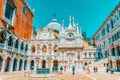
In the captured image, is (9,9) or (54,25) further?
(54,25)

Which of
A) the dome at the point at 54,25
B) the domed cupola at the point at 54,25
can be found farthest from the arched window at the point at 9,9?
the dome at the point at 54,25

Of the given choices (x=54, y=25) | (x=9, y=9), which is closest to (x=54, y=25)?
(x=54, y=25)

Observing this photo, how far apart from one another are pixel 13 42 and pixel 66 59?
58.8 ft

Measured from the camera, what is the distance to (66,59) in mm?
40969

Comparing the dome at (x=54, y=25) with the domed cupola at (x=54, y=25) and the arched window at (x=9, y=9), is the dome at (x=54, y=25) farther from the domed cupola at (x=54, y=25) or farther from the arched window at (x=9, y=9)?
the arched window at (x=9, y=9)

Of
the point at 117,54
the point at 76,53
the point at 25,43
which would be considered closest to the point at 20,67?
the point at 25,43

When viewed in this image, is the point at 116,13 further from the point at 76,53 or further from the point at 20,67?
the point at 20,67

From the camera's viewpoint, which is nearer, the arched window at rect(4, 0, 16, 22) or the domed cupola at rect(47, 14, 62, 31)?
the arched window at rect(4, 0, 16, 22)

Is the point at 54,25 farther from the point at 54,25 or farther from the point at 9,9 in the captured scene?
the point at 9,9

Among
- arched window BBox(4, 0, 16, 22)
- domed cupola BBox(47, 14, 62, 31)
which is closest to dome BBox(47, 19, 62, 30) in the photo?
domed cupola BBox(47, 14, 62, 31)

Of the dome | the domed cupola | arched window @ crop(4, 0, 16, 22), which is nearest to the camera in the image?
arched window @ crop(4, 0, 16, 22)

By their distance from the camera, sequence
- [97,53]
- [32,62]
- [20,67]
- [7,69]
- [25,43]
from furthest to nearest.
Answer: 1. [97,53]
2. [32,62]
3. [25,43]
4. [20,67]
5. [7,69]

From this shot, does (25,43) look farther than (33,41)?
No

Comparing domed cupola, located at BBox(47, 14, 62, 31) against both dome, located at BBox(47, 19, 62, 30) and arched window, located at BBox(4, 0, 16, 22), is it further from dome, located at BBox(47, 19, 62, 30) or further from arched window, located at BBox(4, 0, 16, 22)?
arched window, located at BBox(4, 0, 16, 22)
